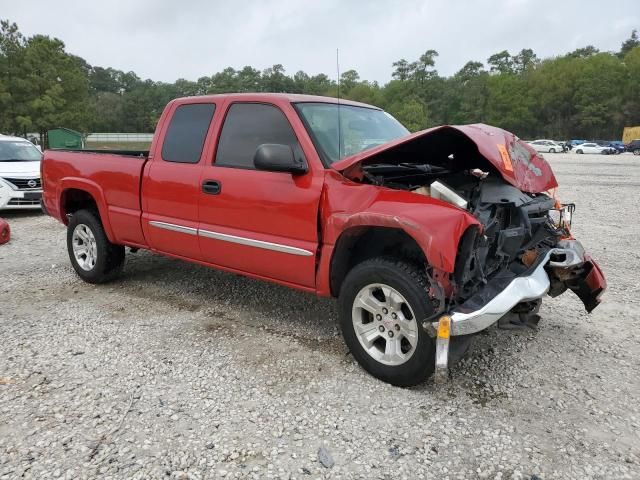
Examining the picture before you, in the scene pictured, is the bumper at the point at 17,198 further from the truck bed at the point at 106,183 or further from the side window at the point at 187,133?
the side window at the point at 187,133

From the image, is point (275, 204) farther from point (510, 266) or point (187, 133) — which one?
point (510, 266)

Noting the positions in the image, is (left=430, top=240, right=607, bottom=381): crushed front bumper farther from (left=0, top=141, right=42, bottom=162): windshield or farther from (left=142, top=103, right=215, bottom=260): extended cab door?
(left=0, top=141, right=42, bottom=162): windshield

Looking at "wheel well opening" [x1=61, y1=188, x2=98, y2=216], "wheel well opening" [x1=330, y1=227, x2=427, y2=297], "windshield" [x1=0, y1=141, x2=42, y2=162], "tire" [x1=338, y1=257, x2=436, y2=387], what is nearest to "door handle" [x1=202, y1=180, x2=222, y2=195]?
"wheel well opening" [x1=330, y1=227, x2=427, y2=297]

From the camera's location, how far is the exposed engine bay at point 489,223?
3117mm

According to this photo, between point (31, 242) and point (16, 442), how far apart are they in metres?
5.91

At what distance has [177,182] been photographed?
14.4 ft

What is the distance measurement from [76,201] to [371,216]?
4.02m

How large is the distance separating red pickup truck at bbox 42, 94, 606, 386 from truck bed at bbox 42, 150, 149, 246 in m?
0.06

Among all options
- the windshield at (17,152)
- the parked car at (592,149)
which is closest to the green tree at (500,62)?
the parked car at (592,149)

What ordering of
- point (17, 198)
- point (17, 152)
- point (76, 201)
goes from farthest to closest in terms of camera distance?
point (17, 152)
point (17, 198)
point (76, 201)

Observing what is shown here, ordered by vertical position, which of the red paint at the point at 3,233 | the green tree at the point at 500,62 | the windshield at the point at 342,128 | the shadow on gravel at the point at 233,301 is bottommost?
the shadow on gravel at the point at 233,301

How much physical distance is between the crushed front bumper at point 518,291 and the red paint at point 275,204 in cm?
24

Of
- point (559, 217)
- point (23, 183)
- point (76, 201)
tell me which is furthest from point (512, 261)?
point (23, 183)

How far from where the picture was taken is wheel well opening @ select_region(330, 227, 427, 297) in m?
3.40
